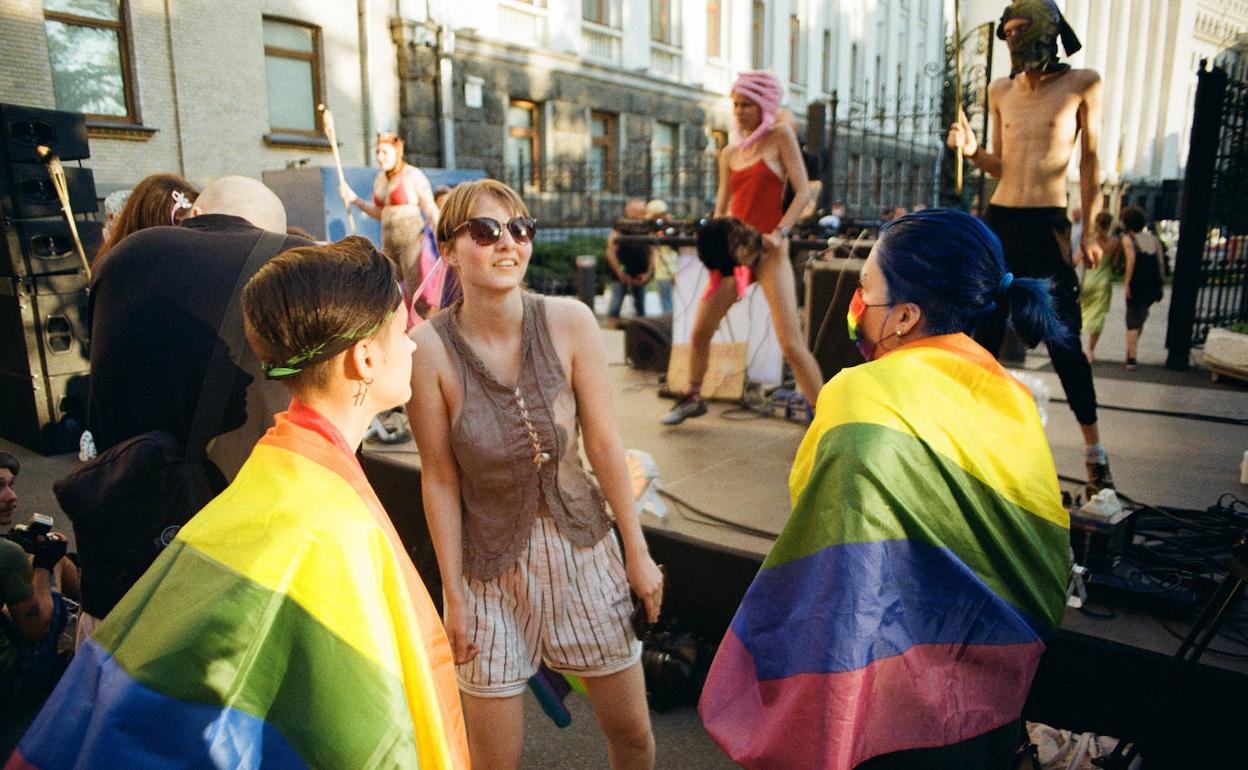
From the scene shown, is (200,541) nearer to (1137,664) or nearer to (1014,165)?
(1137,664)

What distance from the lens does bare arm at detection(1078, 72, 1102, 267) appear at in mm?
3834

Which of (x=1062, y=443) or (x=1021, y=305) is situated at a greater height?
(x=1021, y=305)

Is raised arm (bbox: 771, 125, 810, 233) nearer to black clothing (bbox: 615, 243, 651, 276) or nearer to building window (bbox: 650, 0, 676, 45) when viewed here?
black clothing (bbox: 615, 243, 651, 276)

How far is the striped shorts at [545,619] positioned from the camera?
7.09 ft

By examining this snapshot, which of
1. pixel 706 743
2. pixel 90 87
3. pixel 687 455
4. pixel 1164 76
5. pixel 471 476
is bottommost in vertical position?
pixel 706 743

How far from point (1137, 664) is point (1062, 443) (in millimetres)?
2533

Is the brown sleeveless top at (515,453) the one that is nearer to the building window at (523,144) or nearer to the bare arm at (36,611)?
the bare arm at (36,611)

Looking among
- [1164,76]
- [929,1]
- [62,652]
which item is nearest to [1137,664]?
[62,652]

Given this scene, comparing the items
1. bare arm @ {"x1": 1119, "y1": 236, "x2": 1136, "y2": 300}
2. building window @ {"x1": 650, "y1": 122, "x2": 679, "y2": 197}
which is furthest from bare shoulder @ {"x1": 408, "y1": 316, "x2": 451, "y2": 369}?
building window @ {"x1": 650, "y1": 122, "x2": 679, "y2": 197}

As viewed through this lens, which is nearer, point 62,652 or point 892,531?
point 892,531

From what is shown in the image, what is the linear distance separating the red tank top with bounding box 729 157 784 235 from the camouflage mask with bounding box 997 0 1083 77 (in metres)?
1.48

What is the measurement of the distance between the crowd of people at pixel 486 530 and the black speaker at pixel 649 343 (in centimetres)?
436

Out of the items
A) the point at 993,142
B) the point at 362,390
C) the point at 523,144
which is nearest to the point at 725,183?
the point at 993,142

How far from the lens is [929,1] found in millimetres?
37250
